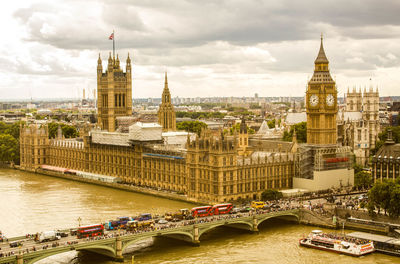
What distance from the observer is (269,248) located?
64.8m

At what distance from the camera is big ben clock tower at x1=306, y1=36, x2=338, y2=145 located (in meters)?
93.8

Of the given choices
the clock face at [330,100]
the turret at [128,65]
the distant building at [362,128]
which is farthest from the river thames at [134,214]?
the distant building at [362,128]

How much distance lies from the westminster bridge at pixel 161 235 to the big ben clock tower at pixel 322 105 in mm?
20523

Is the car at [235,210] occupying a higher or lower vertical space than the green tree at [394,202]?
lower

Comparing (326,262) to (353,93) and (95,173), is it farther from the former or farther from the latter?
(353,93)

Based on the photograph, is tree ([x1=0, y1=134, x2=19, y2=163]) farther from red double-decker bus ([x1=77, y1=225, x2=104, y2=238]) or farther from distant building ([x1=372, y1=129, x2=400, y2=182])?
distant building ([x1=372, y1=129, x2=400, y2=182])

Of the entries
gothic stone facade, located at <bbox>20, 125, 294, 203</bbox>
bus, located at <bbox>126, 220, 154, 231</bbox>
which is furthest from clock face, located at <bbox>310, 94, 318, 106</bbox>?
bus, located at <bbox>126, 220, 154, 231</bbox>

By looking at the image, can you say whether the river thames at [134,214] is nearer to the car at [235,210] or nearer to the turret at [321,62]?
the car at [235,210]

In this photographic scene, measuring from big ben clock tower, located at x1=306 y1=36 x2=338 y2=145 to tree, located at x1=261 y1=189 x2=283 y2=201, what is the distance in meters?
13.9

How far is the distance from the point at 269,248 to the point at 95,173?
59534mm

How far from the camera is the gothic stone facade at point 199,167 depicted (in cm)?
8419

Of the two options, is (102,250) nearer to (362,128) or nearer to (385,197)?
(385,197)

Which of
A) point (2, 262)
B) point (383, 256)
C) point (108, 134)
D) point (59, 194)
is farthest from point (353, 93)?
point (2, 262)

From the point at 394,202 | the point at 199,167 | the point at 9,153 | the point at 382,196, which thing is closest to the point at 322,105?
the point at 199,167
